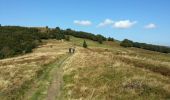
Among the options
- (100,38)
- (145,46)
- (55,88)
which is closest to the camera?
(55,88)

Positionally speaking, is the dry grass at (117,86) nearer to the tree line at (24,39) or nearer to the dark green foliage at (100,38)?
the tree line at (24,39)

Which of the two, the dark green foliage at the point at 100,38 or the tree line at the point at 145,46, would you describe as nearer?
the tree line at the point at 145,46

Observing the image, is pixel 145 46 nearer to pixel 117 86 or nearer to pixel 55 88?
pixel 55 88

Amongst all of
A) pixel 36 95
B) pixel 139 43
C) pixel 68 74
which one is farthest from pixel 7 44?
pixel 36 95

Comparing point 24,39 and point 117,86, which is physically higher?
point 24,39

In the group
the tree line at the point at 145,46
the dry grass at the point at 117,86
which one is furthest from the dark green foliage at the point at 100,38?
the dry grass at the point at 117,86

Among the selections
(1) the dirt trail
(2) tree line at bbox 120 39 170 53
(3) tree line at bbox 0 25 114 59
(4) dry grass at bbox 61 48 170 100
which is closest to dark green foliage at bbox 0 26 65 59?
(3) tree line at bbox 0 25 114 59

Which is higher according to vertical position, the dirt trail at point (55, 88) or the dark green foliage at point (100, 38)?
the dark green foliage at point (100, 38)

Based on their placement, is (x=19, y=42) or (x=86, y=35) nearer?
(x=19, y=42)

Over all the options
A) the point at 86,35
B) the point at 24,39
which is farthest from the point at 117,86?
the point at 86,35

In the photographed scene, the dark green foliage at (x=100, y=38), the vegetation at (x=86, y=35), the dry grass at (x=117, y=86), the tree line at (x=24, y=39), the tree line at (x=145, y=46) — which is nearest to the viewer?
the dry grass at (x=117, y=86)

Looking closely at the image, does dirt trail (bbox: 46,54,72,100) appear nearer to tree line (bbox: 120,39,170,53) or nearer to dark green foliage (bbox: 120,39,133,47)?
dark green foliage (bbox: 120,39,133,47)

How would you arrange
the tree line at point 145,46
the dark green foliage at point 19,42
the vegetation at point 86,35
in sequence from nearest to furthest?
1. the dark green foliage at point 19,42
2. the tree line at point 145,46
3. the vegetation at point 86,35

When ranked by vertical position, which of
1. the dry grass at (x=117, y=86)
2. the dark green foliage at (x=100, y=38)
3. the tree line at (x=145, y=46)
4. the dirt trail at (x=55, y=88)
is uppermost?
the dark green foliage at (x=100, y=38)
